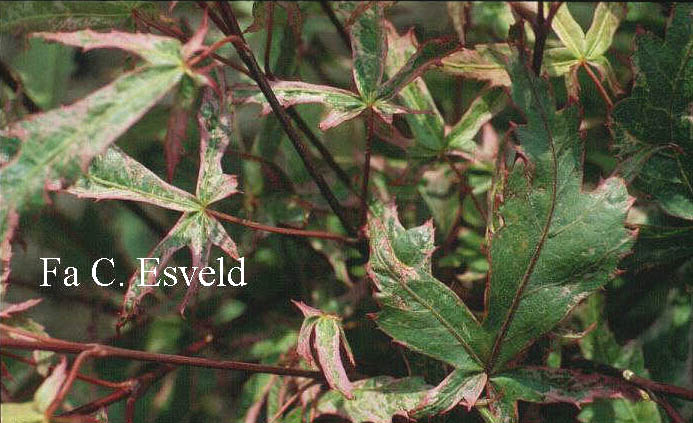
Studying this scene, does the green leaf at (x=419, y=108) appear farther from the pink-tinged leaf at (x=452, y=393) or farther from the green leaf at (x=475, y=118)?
the pink-tinged leaf at (x=452, y=393)

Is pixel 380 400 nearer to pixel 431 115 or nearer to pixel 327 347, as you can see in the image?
pixel 327 347

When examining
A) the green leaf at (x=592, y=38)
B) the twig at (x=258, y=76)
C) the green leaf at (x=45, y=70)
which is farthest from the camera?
the green leaf at (x=45, y=70)

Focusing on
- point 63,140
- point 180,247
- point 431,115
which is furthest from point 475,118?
point 63,140

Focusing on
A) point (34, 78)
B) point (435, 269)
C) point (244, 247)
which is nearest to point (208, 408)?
point (244, 247)

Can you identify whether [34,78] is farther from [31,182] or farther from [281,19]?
[31,182]

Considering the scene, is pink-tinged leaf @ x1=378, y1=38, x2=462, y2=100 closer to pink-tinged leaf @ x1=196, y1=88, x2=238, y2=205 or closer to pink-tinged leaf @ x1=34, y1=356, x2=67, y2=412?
pink-tinged leaf @ x1=196, y1=88, x2=238, y2=205

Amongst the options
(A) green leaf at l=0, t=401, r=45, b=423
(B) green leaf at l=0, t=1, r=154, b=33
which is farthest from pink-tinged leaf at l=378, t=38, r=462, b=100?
(A) green leaf at l=0, t=401, r=45, b=423

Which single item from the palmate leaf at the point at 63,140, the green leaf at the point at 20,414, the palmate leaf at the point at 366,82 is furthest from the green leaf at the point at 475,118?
the green leaf at the point at 20,414

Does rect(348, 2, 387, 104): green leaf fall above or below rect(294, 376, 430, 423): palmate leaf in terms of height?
above
